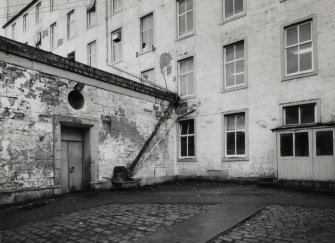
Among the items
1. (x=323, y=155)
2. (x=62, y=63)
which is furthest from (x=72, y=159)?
(x=323, y=155)

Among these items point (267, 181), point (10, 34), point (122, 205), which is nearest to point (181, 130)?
point (267, 181)

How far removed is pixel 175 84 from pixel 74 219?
1070 cm

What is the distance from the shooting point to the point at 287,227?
5.90 metres

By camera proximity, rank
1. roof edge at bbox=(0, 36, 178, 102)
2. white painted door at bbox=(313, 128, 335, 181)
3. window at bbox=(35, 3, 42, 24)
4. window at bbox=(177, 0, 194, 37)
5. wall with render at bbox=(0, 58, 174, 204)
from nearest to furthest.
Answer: wall with render at bbox=(0, 58, 174, 204) → roof edge at bbox=(0, 36, 178, 102) → white painted door at bbox=(313, 128, 335, 181) → window at bbox=(177, 0, 194, 37) → window at bbox=(35, 3, 42, 24)

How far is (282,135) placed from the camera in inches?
450

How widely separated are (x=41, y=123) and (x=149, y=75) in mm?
9462

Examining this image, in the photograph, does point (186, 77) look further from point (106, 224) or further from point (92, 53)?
point (106, 224)

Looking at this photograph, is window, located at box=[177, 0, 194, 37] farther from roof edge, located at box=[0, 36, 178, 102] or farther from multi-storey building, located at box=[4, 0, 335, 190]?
roof edge, located at box=[0, 36, 178, 102]

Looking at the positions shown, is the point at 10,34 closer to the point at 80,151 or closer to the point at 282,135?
the point at 80,151

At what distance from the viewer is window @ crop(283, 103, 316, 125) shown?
466 inches

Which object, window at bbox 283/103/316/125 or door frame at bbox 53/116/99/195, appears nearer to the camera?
door frame at bbox 53/116/99/195

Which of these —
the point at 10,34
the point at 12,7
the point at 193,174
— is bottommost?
the point at 193,174

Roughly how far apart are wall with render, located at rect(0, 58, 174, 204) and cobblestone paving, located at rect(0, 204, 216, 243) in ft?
8.82

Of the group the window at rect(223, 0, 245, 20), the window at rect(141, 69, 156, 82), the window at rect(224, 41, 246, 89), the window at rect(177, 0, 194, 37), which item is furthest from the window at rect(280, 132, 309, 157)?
the window at rect(141, 69, 156, 82)
